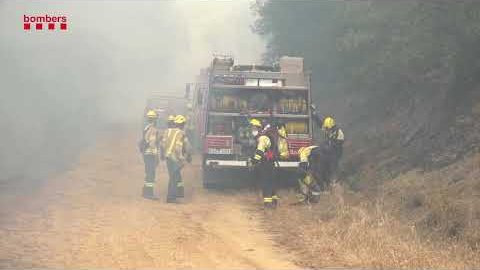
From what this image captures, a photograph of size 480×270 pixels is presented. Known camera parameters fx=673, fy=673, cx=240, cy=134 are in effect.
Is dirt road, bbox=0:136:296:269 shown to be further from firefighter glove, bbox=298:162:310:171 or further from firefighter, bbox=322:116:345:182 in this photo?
firefighter, bbox=322:116:345:182

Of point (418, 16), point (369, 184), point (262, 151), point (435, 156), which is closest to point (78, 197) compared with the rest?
point (262, 151)

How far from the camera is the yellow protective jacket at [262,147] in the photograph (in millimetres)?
13664

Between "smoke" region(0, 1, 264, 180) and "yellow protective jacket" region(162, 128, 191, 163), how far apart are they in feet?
14.8

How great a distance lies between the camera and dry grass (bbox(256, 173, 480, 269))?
8.55 metres

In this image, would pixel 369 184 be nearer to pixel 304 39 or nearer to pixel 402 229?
pixel 402 229

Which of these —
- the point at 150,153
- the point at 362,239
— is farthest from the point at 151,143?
the point at 362,239

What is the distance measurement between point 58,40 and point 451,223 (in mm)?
30577

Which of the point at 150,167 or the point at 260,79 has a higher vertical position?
the point at 260,79

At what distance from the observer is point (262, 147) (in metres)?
13.7

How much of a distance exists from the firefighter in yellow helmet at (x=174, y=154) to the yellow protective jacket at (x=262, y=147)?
1767mm

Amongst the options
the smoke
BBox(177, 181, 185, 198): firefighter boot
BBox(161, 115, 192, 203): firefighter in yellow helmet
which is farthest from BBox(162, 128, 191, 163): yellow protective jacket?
the smoke

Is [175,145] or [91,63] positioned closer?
[175,145]

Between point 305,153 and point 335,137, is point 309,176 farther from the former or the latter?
point 335,137

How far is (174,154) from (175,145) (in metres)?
0.20
